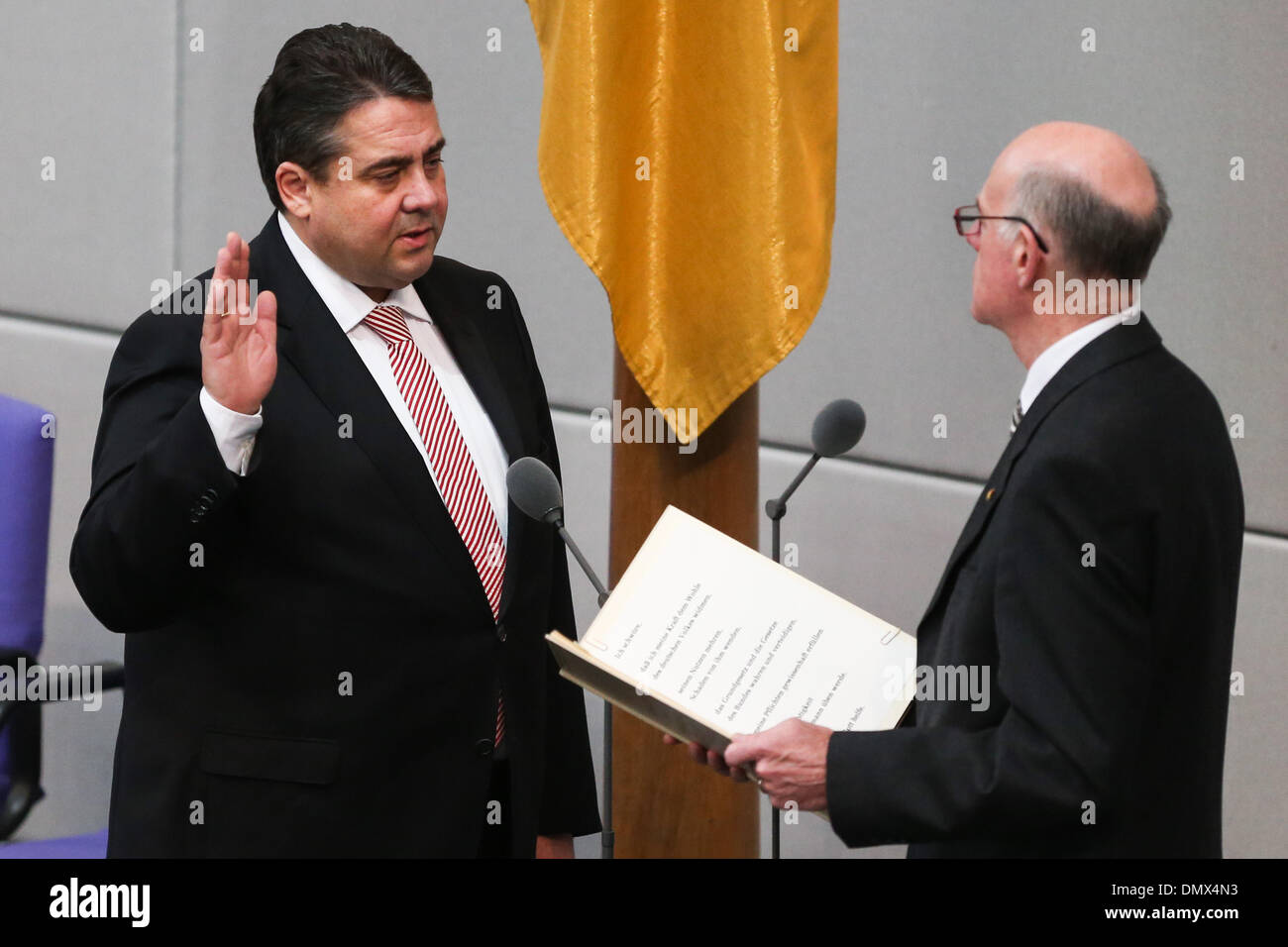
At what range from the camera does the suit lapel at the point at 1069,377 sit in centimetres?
156

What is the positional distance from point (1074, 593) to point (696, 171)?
2.74 feet

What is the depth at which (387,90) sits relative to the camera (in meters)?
1.91

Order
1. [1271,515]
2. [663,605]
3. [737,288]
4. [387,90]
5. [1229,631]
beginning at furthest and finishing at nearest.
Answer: [1271,515] → [737,288] → [387,90] → [663,605] → [1229,631]

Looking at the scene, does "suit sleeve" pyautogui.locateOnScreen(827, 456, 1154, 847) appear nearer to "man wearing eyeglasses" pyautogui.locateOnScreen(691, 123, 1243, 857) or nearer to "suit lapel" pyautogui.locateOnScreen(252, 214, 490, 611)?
"man wearing eyeglasses" pyautogui.locateOnScreen(691, 123, 1243, 857)

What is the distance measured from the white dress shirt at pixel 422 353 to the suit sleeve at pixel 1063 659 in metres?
0.74

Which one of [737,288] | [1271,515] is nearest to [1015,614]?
[737,288]

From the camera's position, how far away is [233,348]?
1.72 meters

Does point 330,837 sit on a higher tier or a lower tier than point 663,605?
lower

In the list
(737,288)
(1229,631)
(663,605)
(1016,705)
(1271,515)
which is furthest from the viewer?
(1271,515)

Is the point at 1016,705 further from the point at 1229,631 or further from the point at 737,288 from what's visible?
the point at 737,288

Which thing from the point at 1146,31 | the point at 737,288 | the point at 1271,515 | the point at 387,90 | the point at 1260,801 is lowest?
the point at 1260,801

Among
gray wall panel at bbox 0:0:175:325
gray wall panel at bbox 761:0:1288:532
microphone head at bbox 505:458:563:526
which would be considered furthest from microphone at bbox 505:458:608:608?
gray wall panel at bbox 0:0:175:325

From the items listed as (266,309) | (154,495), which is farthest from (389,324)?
(154,495)
